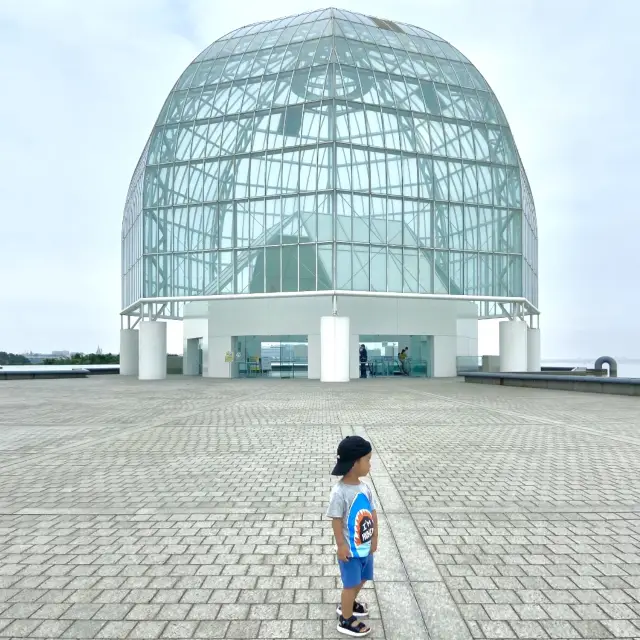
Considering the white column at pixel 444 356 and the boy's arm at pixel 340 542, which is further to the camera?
the white column at pixel 444 356

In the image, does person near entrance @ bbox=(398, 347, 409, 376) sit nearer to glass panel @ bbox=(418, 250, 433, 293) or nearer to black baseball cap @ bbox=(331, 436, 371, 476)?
glass panel @ bbox=(418, 250, 433, 293)

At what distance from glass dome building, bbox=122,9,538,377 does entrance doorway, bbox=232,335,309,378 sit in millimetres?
339

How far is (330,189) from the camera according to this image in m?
31.5

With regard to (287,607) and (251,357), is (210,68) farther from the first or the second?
(287,607)

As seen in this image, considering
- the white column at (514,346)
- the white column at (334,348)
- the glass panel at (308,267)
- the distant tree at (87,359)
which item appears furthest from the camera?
the distant tree at (87,359)

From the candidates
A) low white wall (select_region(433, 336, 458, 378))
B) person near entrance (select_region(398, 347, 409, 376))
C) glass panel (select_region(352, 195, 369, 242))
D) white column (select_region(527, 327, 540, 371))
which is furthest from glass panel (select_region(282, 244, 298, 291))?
white column (select_region(527, 327, 540, 371))

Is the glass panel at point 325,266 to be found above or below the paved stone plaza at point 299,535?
above

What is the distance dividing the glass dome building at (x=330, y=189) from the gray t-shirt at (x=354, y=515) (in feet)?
90.2

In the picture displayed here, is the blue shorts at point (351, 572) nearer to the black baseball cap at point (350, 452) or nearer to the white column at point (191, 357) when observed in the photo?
→ the black baseball cap at point (350, 452)

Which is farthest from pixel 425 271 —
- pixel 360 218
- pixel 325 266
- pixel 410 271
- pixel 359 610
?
pixel 359 610

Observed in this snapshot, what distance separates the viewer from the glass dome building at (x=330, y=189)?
3212 cm

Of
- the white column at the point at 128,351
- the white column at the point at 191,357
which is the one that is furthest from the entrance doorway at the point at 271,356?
the white column at the point at 128,351

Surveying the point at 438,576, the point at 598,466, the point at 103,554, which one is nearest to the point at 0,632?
the point at 103,554

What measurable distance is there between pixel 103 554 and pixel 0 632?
135cm
